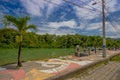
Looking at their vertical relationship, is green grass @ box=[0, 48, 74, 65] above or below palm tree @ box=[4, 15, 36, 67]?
below

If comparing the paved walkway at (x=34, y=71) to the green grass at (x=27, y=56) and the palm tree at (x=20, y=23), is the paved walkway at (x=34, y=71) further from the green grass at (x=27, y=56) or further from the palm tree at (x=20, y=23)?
the green grass at (x=27, y=56)

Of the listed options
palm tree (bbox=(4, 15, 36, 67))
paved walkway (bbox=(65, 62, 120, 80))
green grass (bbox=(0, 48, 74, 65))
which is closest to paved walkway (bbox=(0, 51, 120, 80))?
paved walkway (bbox=(65, 62, 120, 80))

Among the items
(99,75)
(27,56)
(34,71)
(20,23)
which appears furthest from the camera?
(27,56)

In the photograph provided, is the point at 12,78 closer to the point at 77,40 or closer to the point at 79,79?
the point at 79,79

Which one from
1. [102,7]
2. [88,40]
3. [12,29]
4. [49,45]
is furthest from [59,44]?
[12,29]

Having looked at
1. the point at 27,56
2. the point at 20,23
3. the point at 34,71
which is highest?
the point at 20,23

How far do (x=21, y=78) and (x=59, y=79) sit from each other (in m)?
2.34

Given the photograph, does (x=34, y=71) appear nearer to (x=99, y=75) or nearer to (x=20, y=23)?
(x=20, y=23)

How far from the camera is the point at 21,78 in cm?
1072

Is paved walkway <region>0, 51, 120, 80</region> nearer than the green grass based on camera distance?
Yes

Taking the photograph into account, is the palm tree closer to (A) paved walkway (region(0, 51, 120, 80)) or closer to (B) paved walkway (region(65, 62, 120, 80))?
(A) paved walkway (region(0, 51, 120, 80))

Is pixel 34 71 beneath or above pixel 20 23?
beneath

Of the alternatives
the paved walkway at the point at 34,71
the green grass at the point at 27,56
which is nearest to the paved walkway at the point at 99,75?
the paved walkway at the point at 34,71

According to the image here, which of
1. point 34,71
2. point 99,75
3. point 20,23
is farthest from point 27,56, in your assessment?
point 99,75
